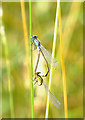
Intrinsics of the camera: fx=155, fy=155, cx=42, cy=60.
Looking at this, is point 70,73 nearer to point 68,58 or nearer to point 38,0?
point 68,58

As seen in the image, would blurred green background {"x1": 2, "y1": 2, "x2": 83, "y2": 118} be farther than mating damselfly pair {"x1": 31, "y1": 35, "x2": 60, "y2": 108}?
Yes

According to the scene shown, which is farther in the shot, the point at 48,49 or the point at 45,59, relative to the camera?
the point at 48,49

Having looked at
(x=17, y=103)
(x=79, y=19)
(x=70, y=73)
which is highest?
(x=79, y=19)

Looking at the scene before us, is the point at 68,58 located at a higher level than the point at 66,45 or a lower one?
lower

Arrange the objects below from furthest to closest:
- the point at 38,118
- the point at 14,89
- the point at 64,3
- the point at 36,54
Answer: the point at 64,3, the point at 14,89, the point at 38,118, the point at 36,54

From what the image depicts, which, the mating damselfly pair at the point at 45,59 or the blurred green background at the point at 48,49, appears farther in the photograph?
the blurred green background at the point at 48,49

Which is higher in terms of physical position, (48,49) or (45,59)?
(48,49)

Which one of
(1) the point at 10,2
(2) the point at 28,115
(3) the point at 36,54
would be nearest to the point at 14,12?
(1) the point at 10,2

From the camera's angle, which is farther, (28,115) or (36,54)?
(28,115)
